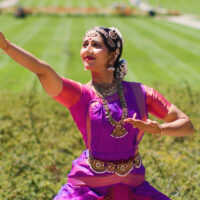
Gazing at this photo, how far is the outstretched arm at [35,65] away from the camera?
2.56 metres

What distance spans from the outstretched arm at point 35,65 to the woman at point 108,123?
63mm

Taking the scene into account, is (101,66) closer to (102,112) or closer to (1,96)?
(102,112)

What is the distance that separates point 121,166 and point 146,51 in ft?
46.7

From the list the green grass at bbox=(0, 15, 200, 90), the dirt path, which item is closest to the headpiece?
the green grass at bbox=(0, 15, 200, 90)

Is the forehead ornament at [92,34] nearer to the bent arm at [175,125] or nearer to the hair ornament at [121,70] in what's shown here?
the hair ornament at [121,70]

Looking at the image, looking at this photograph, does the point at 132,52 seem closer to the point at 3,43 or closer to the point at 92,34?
the point at 92,34

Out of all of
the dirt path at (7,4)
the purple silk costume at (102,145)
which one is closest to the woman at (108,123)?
the purple silk costume at (102,145)

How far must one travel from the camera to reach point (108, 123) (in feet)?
9.39

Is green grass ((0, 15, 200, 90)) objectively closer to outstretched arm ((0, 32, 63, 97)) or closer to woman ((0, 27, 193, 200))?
woman ((0, 27, 193, 200))

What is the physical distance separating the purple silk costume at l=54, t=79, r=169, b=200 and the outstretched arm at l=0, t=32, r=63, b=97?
0.15 meters

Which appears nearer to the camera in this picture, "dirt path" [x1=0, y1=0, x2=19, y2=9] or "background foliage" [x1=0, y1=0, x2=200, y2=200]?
"background foliage" [x1=0, y1=0, x2=200, y2=200]

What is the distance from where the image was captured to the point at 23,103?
8.57 metres

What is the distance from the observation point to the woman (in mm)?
2879

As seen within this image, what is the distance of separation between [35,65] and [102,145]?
0.77m
